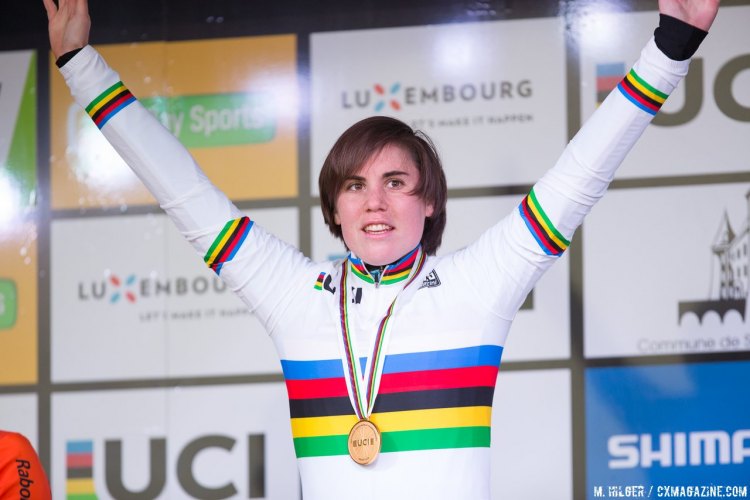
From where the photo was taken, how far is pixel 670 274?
10.7ft

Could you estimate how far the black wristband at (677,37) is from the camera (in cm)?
182

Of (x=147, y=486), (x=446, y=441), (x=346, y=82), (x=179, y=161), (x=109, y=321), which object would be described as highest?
(x=346, y=82)

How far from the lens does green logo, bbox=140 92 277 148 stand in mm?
3484

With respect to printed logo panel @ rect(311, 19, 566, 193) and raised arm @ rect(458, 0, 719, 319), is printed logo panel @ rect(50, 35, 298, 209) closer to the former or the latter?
printed logo panel @ rect(311, 19, 566, 193)

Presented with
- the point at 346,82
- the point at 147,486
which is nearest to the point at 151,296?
the point at 147,486

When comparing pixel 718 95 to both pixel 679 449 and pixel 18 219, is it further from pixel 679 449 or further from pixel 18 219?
pixel 18 219

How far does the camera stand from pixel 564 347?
10.7 ft

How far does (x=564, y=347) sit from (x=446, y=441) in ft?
4.65

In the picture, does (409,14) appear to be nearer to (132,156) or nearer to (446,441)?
(132,156)

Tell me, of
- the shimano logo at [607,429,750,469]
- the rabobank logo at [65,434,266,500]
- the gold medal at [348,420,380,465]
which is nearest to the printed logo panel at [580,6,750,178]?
the shimano logo at [607,429,750,469]

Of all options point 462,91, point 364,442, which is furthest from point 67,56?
point 462,91

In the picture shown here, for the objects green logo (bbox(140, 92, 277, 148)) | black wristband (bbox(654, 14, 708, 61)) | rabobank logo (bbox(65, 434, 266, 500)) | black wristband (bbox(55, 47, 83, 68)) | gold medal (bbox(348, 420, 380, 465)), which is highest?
green logo (bbox(140, 92, 277, 148))

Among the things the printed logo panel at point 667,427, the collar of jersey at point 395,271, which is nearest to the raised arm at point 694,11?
the collar of jersey at point 395,271

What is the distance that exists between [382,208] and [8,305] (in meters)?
1.93
